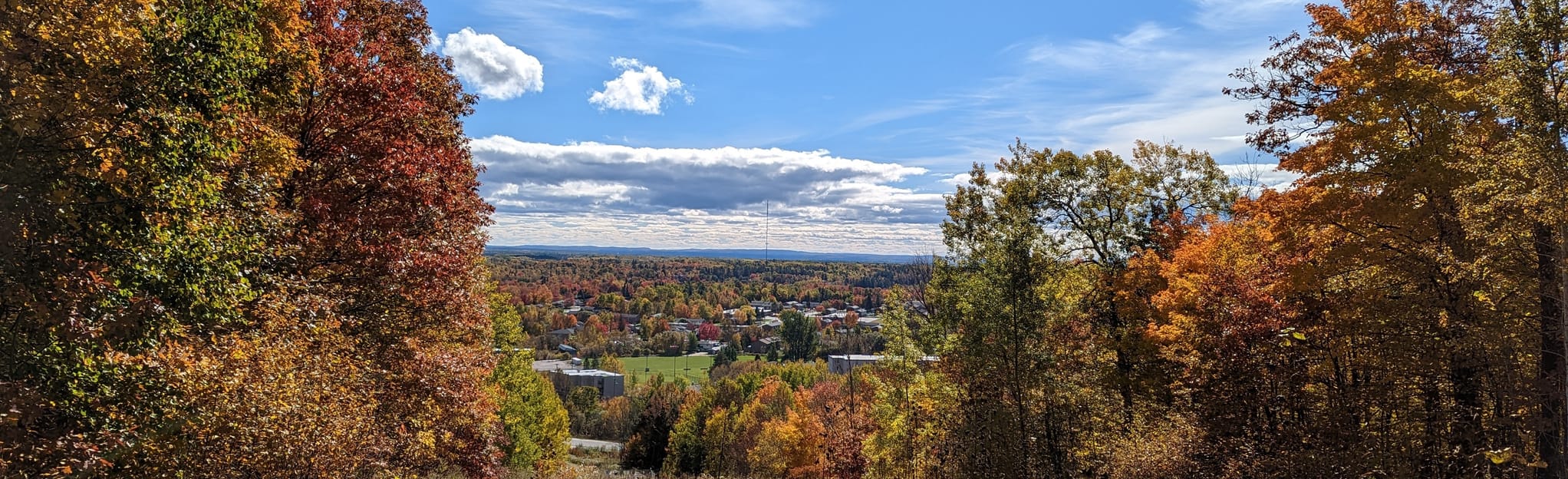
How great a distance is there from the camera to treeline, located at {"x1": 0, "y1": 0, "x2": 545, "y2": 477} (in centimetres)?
777

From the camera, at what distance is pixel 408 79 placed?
Result: 14.2m

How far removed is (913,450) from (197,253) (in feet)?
69.8

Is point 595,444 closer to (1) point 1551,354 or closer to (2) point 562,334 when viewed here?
(1) point 1551,354

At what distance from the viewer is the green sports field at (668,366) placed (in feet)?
461

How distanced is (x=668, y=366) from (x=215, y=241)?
153065mm

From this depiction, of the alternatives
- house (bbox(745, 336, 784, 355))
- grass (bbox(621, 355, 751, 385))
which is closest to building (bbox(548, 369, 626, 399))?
grass (bbox(621, 355, 751, 385))

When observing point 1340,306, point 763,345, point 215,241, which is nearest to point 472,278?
point 215,241

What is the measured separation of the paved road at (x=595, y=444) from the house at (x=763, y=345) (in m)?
63.2

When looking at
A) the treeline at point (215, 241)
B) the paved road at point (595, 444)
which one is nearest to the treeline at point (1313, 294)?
the treeline at point (215, 241)

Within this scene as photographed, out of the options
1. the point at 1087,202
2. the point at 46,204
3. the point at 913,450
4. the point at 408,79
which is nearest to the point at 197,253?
the point at 46,204

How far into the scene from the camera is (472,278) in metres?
17.4

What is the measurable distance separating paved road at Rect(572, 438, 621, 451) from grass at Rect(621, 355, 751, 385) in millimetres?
27587

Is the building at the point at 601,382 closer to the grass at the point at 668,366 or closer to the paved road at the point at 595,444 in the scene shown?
the grass at the point at 668,366

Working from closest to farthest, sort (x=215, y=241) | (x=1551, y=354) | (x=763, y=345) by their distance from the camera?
(x=215, y=241)
(x=1551, y=354)
(x=763, y=345)
